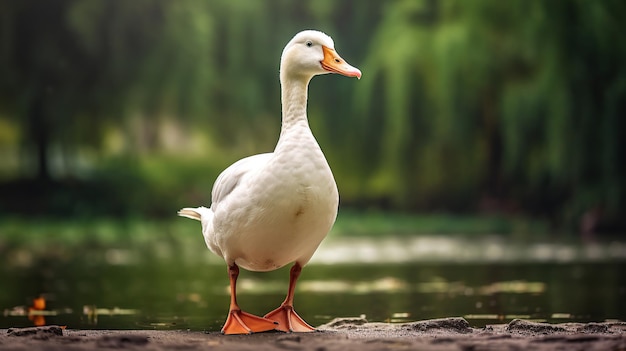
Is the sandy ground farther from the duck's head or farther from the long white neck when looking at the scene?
the duck's head

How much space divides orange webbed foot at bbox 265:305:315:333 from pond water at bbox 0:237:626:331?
546 millimetres

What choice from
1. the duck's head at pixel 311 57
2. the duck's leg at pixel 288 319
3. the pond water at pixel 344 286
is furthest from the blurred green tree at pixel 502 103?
the duck's leg at pixel 288 319

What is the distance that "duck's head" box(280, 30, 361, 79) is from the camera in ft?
15.7

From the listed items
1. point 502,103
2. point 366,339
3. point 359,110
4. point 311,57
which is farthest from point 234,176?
point 359,110

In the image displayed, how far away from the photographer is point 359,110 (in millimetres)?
17859

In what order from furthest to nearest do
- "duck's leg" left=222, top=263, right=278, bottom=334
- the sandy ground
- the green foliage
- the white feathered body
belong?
the green foliage, "duck's leg" left=222, top=263, right=278, bottom=334, the white feathered body, the sandy ground

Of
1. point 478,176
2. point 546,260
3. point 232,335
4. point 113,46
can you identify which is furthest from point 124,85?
point 232,335

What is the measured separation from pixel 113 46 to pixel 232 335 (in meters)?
13.1

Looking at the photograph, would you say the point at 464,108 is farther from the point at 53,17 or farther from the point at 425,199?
the point at 53,17

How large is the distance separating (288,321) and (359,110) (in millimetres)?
13219

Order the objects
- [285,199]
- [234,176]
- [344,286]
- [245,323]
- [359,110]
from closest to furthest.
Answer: [285,199] < [245,323] < [234,176] < [344,286] < [359,110]

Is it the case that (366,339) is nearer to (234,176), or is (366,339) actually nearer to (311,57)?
(234,176)

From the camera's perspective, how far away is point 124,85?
17.8 m

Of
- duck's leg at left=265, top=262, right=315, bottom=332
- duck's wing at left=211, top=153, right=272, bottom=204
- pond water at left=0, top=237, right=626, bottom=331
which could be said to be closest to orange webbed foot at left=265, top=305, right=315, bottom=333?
duck's leg at left=265, top=262, right=315, bottom=332
